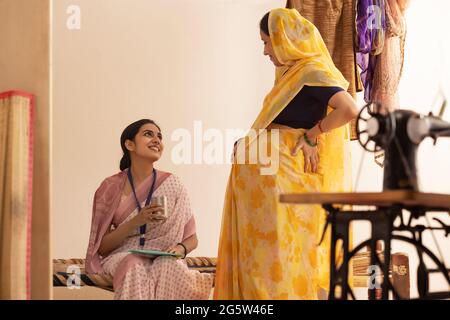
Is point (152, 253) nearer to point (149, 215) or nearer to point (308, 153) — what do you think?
point (149, 215)

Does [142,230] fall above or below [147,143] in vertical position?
below

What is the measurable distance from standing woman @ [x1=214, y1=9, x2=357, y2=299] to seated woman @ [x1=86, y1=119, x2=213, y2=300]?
0.23 metres

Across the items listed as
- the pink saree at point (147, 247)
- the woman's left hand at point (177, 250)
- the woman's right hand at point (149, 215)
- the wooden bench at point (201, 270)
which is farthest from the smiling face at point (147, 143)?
the wooden bench at point (201, 270)

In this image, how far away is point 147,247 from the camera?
3508mm

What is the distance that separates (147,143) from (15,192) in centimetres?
94

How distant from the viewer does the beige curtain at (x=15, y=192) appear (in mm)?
2838

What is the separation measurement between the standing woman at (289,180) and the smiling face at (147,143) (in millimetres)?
501

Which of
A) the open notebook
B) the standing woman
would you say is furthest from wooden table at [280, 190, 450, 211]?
the open notebook

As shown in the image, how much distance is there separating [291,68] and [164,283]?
1.18m

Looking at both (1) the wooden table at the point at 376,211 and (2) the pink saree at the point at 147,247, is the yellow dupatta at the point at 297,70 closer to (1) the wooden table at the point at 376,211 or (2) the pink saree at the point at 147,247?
(2) the pink saree at the point at 147,247

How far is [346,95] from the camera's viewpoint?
3146 millimetres

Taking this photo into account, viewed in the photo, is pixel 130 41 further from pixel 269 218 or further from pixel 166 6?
pixel 269 218

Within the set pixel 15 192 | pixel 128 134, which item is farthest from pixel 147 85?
pixel 15 192
